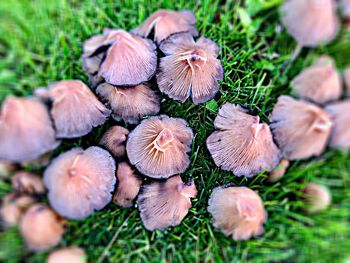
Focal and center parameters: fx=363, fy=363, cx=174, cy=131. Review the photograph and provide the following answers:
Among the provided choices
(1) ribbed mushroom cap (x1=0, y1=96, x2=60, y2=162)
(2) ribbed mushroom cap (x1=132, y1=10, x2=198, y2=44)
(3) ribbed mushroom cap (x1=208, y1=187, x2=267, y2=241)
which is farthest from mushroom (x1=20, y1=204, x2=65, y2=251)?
(2) ribbed mushroom cap (x1=132, y1=10, x2=198, y2=44)

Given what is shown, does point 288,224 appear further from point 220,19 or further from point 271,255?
point 220,19

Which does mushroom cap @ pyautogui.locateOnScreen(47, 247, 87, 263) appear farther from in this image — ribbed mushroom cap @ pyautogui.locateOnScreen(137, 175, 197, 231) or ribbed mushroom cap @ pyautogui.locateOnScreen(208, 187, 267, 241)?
ribbed mushroom cap @ pyautogui.locateOnScreen(208, 187, 267, 241)

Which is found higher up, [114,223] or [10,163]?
[10,163]

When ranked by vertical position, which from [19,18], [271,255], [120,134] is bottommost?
[271,255]

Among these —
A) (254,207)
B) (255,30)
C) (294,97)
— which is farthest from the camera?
(255,30)

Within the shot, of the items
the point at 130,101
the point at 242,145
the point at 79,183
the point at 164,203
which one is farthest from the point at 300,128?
the point at 79,183

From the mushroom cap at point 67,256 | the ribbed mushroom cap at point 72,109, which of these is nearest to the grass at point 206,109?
the mushroom cap at point 67,256

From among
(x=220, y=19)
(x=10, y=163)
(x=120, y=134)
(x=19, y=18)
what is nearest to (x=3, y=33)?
(x=19, y=18)
